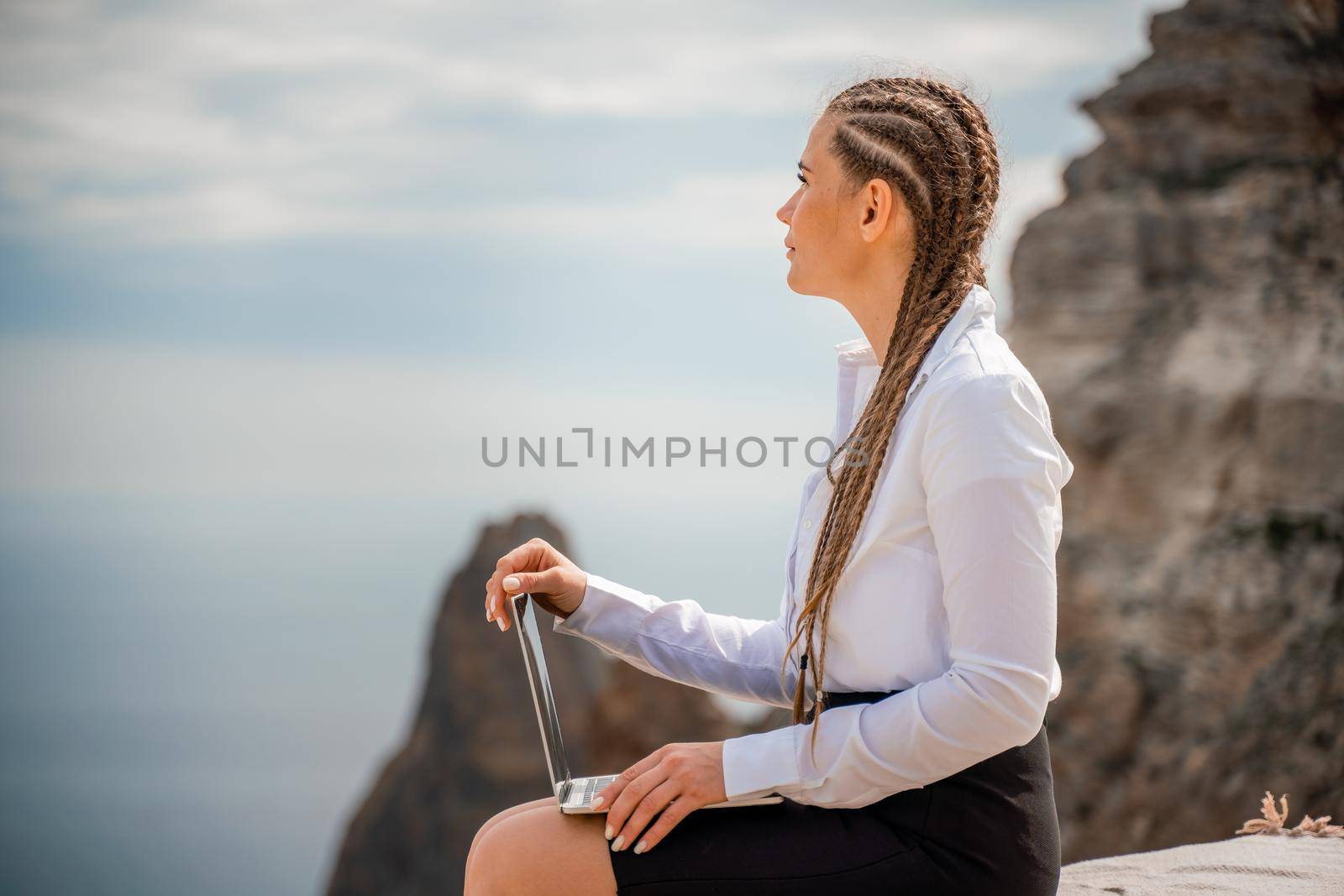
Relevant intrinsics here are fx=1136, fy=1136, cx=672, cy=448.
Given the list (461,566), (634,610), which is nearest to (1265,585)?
(634,610)

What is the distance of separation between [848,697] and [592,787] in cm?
44

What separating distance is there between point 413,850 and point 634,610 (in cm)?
2369

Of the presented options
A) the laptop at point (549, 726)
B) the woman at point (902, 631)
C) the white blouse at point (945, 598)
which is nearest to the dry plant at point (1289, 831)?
the woman at point (902, 631)

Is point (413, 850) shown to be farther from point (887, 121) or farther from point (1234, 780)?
point (887, 121)

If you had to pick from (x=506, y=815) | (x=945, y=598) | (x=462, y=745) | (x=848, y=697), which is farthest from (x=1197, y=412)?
(x=462, y=745)

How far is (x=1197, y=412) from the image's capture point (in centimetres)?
916

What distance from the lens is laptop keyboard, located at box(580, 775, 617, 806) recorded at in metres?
1.76

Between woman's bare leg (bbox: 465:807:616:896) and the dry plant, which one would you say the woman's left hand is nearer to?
woman's bare leg (bbox: 465:807:616:896)

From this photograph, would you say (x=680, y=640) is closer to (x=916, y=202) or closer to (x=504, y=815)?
(x=504, y=815)

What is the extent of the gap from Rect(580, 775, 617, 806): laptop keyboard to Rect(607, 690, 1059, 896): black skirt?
9 centimetres

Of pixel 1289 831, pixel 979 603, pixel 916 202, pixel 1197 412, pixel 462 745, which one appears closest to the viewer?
pixel 979 603

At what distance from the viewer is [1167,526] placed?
30.3 feet

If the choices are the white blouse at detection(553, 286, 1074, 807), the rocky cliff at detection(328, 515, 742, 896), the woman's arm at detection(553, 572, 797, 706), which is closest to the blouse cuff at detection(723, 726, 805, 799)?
the white blouse at detection(553, 286, 1074, 807)

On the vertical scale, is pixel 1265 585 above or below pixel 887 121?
below
